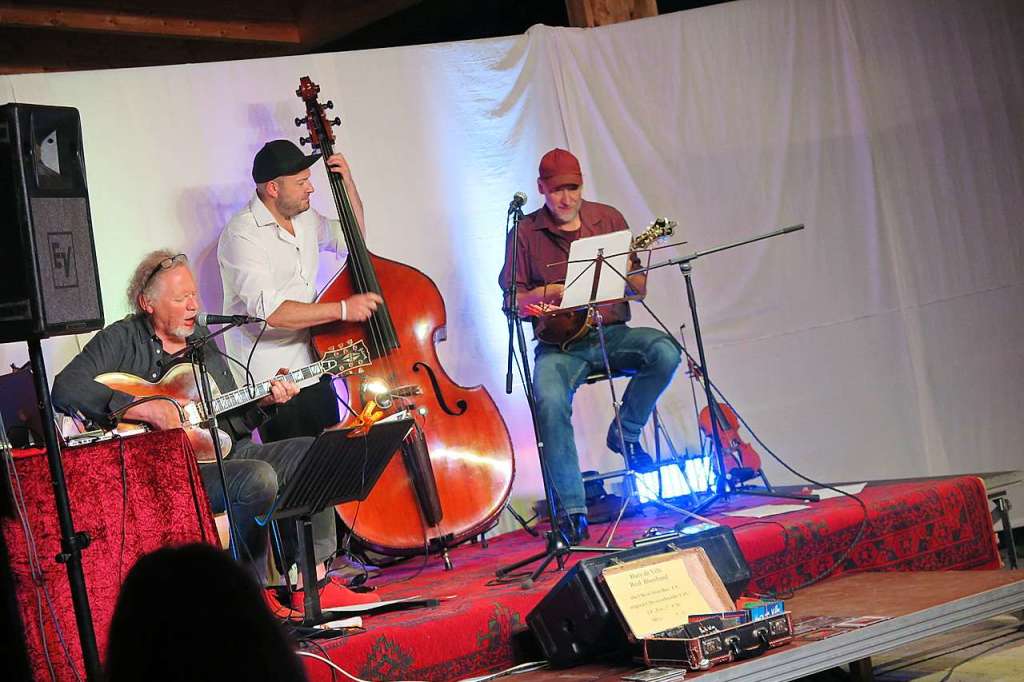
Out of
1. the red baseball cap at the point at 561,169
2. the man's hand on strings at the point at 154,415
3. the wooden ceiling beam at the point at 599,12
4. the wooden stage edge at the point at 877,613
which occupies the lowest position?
the wooden stage edge at the point at 877,613

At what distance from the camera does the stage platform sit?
2965 millimetres

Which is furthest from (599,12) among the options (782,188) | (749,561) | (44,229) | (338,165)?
(44,229)

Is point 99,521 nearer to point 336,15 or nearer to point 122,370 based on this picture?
point 122,370

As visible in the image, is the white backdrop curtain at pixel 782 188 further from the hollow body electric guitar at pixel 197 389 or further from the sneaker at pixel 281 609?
the sneaker at pixel 281 609

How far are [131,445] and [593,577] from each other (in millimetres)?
1227

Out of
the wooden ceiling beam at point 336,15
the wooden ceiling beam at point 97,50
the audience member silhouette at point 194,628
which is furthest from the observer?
the wooden ceiling beam at point 336,15

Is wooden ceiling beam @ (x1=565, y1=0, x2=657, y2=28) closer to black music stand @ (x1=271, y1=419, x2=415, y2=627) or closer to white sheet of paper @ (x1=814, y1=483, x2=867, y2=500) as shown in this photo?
white sheet of paper @ (x1=814, y1=483, x2=867, y2=500)

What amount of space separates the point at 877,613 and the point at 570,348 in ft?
6.09

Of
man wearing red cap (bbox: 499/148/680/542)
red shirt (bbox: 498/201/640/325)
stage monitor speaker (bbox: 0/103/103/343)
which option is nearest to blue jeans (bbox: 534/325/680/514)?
man wearing red cap (bbox: 499/148/680/542)

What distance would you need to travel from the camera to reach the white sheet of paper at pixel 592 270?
387cm

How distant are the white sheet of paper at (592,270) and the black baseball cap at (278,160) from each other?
135 cm

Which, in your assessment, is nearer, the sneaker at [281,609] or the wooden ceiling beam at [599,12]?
the sneaker at [281,609]

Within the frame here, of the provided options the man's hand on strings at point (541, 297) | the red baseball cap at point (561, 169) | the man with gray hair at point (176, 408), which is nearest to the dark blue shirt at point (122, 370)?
the man with gray hair at point (176, 408)

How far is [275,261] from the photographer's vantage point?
15.6 feet
